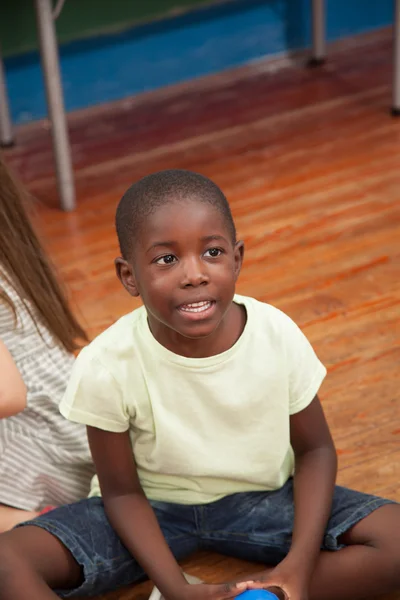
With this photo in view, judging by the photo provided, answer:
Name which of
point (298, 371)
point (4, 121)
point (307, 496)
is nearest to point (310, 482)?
point (307, 496)

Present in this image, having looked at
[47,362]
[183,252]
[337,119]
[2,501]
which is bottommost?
[337,119]

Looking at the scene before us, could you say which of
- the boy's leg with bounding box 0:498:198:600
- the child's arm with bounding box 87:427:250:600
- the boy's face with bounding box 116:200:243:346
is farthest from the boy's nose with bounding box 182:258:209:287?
the boy's leg with bounding box 0:498:198:600

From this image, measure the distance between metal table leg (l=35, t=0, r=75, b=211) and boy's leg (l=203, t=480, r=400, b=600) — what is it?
1.38 meters

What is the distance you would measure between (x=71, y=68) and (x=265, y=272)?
1.33 meters

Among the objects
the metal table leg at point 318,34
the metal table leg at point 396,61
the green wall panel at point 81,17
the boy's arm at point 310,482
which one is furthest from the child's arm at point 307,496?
the metal table leg at point 318,34

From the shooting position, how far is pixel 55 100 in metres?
2.42

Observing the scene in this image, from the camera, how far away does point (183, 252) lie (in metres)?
1.07

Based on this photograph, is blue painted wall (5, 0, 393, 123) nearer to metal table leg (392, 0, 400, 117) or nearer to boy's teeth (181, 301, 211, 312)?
metal table leg (392, 0, 400, 117)

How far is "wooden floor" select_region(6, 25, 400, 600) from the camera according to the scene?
5.51 feet

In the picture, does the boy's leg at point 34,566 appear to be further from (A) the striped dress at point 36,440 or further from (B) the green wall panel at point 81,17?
(B) the green wall panel at point 81,17

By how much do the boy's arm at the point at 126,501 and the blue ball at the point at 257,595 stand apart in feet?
0.43

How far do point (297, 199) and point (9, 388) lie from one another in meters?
1.36

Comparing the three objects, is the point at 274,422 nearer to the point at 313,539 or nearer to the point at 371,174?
the point at 313,539

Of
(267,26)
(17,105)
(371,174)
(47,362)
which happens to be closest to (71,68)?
(17,105)
